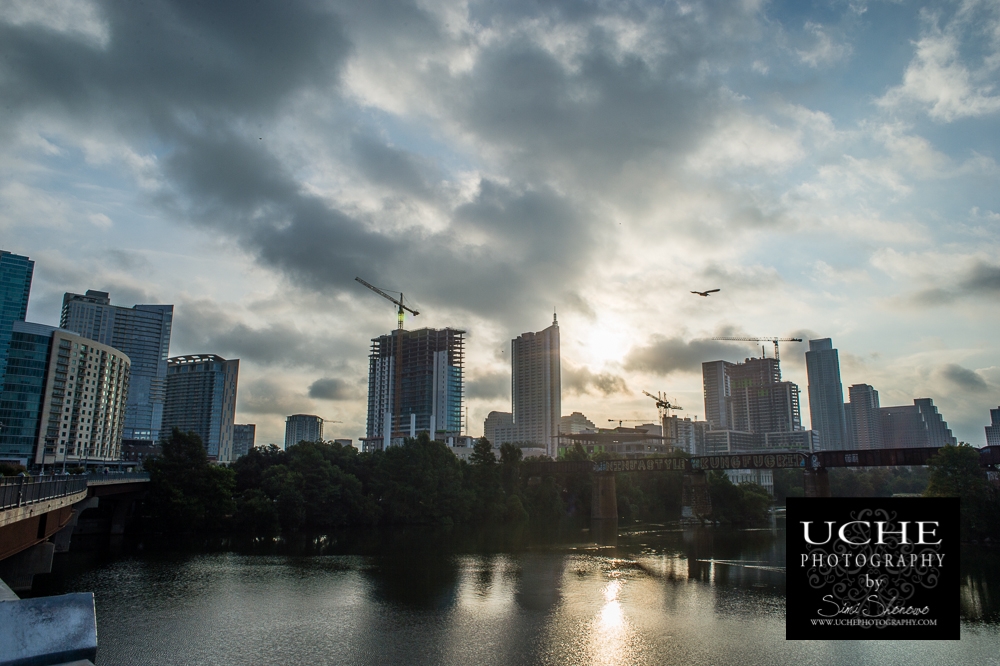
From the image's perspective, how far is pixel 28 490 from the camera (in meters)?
37.3

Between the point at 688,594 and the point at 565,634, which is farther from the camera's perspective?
the point at 688,594

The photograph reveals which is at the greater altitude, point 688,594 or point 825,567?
point 825,567

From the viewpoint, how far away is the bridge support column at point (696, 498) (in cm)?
11931

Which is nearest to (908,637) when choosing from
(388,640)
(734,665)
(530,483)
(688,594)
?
(734,665)

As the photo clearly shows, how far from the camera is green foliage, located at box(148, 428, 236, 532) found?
82.4 m

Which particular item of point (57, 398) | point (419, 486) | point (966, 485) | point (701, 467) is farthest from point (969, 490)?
point (57, 398)

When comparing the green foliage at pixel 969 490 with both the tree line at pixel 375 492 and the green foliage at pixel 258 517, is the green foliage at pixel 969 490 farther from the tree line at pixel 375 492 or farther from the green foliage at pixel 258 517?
the green foliage at pixel 258 517

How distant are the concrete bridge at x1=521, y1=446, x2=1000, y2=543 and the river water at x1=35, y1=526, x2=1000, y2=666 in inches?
1213

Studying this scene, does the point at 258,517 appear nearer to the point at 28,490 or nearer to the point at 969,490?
the point at 28,490

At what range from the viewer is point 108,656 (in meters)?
32.2

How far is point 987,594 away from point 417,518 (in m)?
79.2

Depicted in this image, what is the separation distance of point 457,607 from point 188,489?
56.3 metres

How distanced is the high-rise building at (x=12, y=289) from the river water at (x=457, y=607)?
13162 cm

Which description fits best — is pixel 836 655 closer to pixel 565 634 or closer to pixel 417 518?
pixel 565 634
